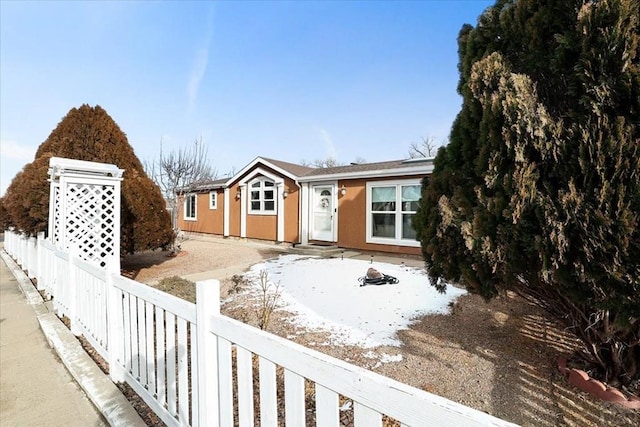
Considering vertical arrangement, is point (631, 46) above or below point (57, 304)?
above

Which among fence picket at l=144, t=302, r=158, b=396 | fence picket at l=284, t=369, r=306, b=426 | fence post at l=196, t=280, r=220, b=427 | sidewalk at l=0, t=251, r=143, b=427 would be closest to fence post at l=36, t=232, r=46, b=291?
sidewalk at l=0, t=251, r=143, b=427

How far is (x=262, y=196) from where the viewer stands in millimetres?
13320

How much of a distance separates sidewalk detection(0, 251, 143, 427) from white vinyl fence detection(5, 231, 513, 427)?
7.0 inches

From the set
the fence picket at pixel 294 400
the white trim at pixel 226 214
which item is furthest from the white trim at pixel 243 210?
the fence picket at pixel 294 400

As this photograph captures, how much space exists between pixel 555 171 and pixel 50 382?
439 centimetres

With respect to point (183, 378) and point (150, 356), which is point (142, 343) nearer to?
point (150, 356)

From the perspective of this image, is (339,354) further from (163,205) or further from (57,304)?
(163,205)

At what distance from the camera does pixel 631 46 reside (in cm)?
182

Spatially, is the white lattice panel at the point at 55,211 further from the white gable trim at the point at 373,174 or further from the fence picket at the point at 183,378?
the white gable trim at the point at 373,174

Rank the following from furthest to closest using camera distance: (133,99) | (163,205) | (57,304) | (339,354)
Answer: (133,99), (163,205), (57,304), (339,354)

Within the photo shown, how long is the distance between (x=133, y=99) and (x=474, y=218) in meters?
11.9

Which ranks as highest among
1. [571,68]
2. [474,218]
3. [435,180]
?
[571,68]

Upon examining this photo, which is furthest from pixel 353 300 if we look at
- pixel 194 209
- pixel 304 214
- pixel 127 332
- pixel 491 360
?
pixel 194 209

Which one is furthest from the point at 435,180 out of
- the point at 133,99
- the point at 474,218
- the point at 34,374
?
the point at 133,99
